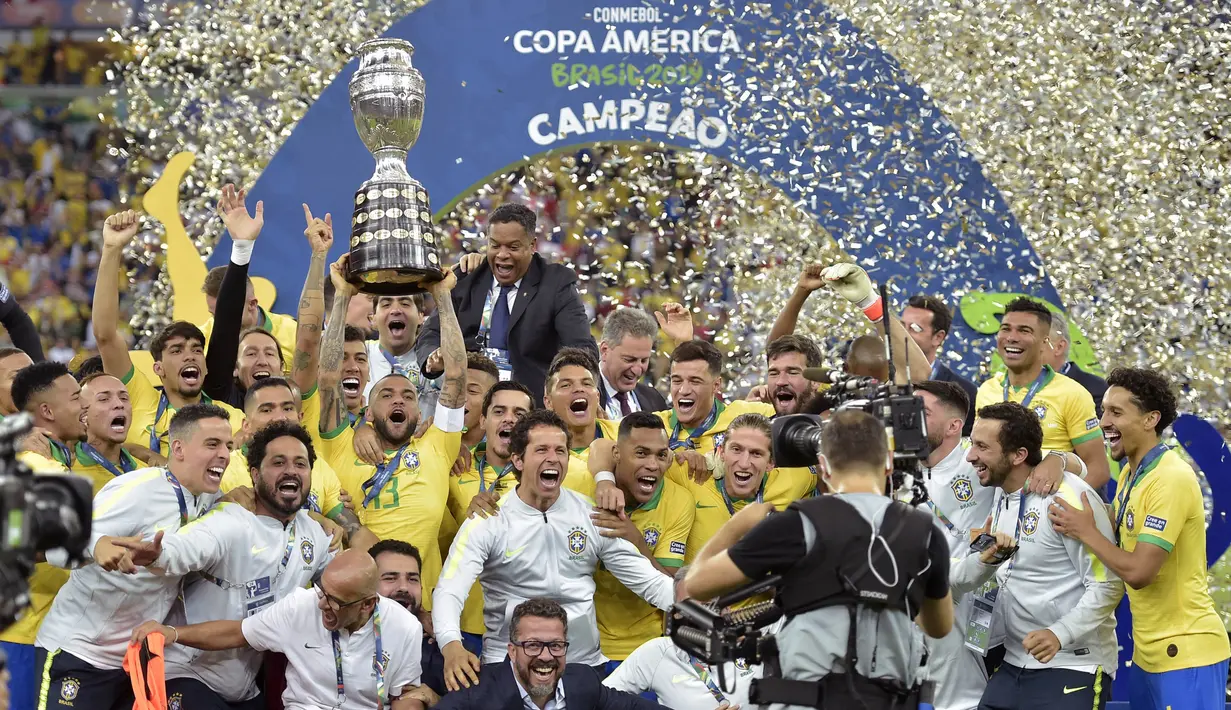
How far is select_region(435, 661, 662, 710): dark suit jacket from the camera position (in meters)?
6.32

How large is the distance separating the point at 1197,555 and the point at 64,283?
10.8 m

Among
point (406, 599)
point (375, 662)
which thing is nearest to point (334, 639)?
point (375, 662)

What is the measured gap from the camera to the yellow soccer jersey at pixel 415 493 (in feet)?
23.3

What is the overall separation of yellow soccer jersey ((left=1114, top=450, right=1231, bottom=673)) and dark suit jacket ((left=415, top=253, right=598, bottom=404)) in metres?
2.78

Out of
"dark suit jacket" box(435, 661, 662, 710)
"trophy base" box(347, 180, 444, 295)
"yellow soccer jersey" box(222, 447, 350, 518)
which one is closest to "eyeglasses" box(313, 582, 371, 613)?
"dark suit jacket" box(435, 661, 662, 710)

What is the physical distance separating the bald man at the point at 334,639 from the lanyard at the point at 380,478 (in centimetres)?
85

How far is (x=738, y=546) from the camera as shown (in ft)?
15.3

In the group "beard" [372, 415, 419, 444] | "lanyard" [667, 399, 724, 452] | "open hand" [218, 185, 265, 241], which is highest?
"open hand" [218, 185, 265, 241]

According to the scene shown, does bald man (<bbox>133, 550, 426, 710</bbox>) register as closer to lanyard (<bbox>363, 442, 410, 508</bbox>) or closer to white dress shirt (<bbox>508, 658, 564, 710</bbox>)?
white dress shirt (<bbox>508, 658, 564, 710</bbox>)

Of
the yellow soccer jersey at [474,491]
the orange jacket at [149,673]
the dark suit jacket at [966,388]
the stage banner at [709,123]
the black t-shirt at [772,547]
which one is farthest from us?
the stage banner at [709,123]

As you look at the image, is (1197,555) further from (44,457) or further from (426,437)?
(44,457)

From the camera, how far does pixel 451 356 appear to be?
714 cm

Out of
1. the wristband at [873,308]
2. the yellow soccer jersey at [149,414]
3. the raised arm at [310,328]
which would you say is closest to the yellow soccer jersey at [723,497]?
the wristband at [873,308]

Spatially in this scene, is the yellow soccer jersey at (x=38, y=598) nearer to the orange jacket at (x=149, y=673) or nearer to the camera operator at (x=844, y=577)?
the orange jacket at (x=149, y=673)
